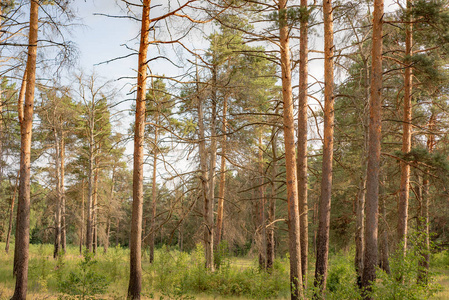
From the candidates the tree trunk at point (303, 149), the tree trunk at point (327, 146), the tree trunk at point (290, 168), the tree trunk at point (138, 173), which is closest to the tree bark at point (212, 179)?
the tree trunk at point (303, 149)

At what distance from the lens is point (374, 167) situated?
850 centimetres

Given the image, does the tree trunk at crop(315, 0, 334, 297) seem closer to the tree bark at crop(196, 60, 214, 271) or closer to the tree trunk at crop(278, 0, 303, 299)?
the tree trunk at crop(278, 0, 303, 299)

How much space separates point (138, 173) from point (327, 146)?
4.63m

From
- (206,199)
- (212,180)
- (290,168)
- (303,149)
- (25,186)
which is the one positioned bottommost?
(206,199)

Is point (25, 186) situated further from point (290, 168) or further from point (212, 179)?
point (290, 168)

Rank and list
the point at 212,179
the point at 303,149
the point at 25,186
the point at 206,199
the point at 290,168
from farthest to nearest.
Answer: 1. the point at 212,179
2. the point at 206,199
3. the point at 303,149
4. the point at 25,186
5. the point at 290,168

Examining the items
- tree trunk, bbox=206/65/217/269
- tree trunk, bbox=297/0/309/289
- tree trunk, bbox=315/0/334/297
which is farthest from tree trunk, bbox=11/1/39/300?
tree trunk, bbox=315/0/334/297

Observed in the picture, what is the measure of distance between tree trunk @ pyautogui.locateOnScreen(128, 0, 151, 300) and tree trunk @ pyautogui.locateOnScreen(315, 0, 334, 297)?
4184mm

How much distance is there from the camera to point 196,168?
42.1 feet

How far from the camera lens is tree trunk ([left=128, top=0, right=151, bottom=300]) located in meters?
7.74

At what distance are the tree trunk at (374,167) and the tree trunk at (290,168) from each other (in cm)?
223

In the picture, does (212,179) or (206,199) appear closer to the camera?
(206,199)

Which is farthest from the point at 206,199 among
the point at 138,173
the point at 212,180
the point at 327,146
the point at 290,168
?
the point at 290,168

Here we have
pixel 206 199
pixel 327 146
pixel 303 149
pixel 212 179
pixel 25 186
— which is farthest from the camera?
pixel 212 179
